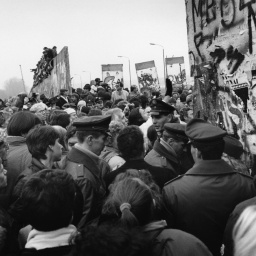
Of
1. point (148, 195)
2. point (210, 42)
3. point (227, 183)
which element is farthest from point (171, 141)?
point (148, 195)

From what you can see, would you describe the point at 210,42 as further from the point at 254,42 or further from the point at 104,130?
the point at 104,130

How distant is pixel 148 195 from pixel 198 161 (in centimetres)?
90

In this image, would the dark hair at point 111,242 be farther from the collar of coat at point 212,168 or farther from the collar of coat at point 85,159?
the collar of coat at point 85,159

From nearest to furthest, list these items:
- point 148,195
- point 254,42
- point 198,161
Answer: point 148,195 → point 198,161 → point 254,42

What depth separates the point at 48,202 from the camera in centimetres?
204

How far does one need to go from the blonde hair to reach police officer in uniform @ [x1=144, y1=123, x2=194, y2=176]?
1.83 m

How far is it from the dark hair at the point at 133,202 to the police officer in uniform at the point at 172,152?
6.33ft

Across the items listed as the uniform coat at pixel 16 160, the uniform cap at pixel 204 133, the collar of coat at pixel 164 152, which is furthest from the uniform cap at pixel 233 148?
the uniform coat at pixel 16 160

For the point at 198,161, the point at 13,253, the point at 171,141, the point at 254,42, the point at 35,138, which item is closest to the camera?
the point at 13,253

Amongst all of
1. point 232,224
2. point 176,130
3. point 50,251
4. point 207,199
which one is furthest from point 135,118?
point 50,251

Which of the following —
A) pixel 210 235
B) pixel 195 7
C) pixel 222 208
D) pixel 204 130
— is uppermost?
pixel 195 7

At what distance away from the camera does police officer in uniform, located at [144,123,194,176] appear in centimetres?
404

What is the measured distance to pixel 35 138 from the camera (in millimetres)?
3316

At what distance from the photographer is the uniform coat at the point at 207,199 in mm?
2670
